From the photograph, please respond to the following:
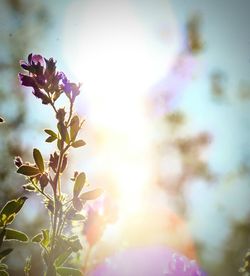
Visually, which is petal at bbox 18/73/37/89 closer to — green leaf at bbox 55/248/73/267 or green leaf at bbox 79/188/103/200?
green leaf at bbox 79/188/103/200

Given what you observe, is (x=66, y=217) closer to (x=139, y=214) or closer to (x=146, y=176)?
(x=139, y=214)

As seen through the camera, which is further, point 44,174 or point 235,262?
point 235,262

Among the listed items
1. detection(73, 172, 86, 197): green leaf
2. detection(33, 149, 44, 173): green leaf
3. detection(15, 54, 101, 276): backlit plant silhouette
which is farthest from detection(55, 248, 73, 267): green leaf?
detection(33, 149, 44, 173): green leaf

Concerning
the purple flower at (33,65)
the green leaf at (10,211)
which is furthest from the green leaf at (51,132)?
the green leaf at (10,211)

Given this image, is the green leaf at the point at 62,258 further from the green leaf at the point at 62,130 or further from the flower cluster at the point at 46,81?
the flower cluster at the point at 46,81

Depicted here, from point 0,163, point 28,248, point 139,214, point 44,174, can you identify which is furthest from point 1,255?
point 139,214

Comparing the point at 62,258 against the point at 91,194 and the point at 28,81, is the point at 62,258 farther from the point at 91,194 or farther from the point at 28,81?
the point at 28,81
